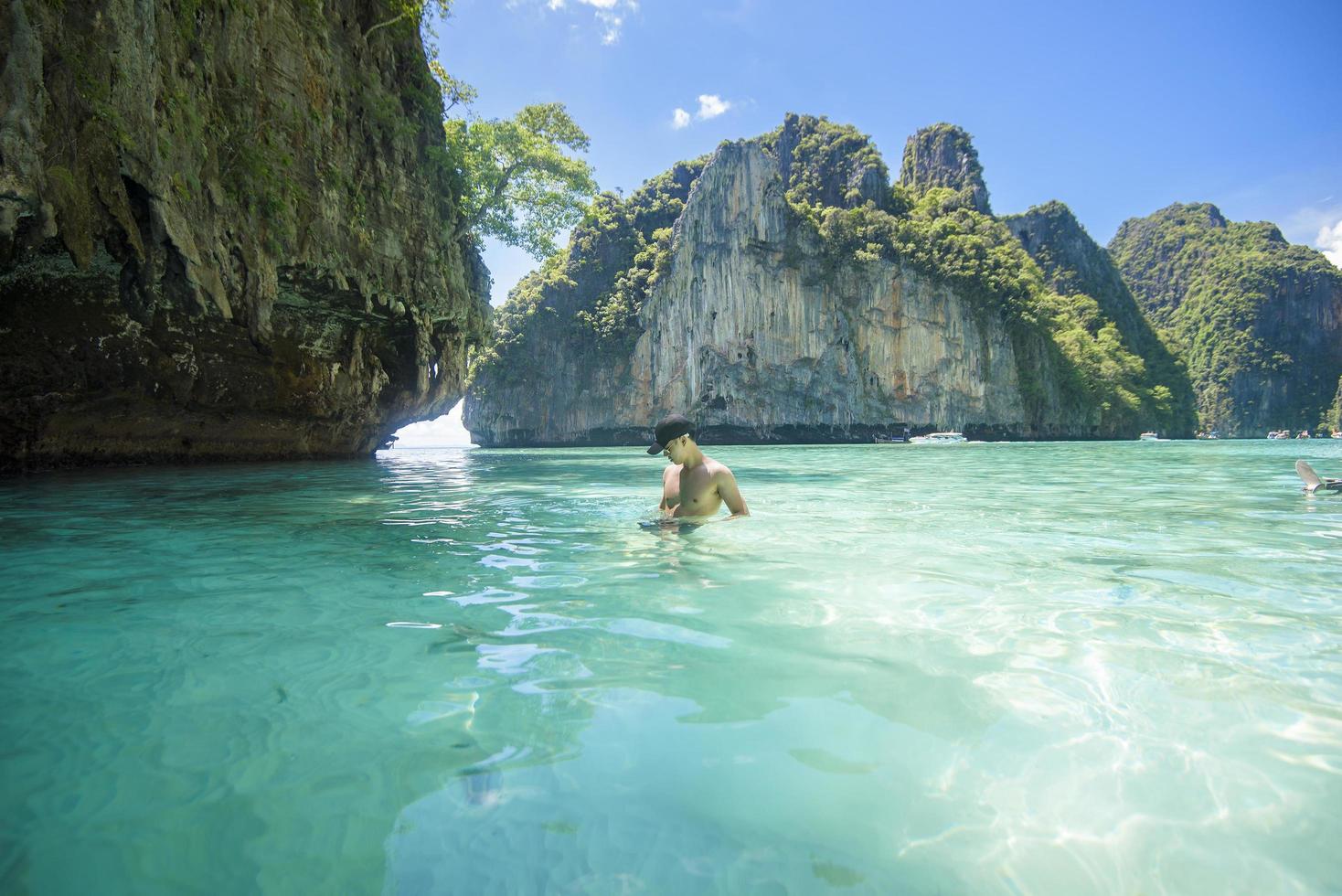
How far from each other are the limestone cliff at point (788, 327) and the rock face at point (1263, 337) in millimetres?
42779

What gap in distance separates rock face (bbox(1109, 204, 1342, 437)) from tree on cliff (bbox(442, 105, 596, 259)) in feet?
328

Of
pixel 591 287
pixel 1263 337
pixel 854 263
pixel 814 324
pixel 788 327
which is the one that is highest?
pixel 591 287

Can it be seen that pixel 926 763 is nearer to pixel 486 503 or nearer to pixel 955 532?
pixel 955 532

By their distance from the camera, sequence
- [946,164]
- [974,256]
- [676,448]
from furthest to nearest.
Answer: [946,164] < [974,256] < [676,448]

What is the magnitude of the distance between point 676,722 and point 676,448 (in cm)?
376

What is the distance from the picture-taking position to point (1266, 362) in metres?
88.2

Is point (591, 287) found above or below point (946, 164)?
below

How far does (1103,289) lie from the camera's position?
89000 millimetres

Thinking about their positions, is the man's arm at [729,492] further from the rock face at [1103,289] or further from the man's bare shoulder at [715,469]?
the rock face at [1103,289]

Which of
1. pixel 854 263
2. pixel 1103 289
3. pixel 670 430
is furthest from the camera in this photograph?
pixel 1103 289

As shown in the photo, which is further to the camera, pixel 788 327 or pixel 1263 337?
pixel 1263 337

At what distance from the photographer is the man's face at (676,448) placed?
18.5ft

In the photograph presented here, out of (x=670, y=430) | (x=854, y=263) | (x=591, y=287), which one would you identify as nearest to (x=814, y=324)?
(x=854, y=263)

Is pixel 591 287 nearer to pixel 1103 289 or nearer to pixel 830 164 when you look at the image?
pixel 830 164
